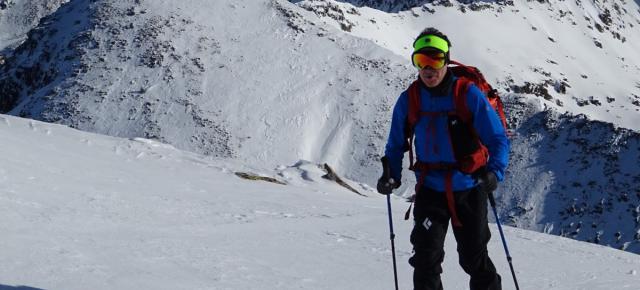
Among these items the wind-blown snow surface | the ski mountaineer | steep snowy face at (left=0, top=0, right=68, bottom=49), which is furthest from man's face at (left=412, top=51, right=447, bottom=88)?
steep snowy face at (left=0, top=0, right=68, bottom=49)

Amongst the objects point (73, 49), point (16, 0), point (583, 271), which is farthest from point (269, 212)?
point (16, 0)

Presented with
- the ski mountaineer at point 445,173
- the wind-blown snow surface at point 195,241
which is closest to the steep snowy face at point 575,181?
the wind-blown snow surface at point 195,241

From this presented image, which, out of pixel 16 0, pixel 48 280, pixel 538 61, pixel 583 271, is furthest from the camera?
pixel 16 0

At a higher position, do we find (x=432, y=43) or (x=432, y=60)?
(x=432, y=43)

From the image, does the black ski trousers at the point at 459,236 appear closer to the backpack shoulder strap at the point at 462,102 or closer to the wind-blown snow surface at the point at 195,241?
the backpack shoulder strap at the point at 462,102

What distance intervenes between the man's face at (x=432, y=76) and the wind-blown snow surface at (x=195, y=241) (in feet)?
8.72

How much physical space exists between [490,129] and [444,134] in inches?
15.2

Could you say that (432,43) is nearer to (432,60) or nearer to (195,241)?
(432,60)

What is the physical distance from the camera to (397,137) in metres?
5.62

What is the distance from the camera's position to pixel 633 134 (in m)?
47.7

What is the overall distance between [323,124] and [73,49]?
28151 millimetres

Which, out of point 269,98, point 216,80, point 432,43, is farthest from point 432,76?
point 216,80

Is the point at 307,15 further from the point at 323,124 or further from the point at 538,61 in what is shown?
the point at 538,61

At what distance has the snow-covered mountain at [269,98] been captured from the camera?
46156 millimetres
